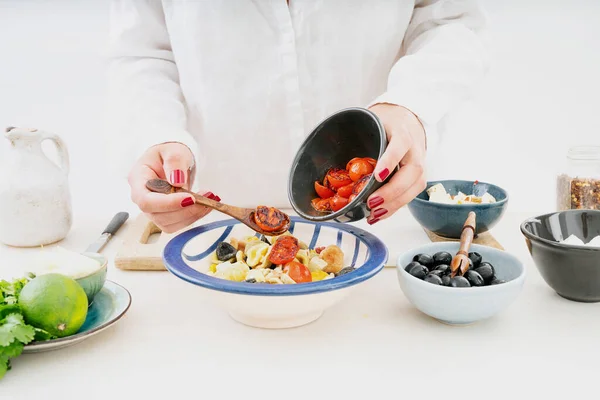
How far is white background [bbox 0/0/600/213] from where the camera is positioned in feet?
8.34

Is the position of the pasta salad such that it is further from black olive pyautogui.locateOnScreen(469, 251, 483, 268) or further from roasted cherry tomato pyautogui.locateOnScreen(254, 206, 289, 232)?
black olive pyautogui.locateOnScreen(469, 251, 483, 268)

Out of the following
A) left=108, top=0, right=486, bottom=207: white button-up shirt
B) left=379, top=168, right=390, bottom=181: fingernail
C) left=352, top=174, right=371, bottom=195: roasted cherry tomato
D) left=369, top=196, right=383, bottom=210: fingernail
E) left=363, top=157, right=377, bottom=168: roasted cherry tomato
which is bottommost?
left=369, top=196, right=383, bottom=210: fingernail

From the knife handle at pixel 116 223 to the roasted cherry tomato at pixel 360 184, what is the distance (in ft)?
2.29

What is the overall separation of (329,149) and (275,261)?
0.28 metres

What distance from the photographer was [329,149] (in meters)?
1.23

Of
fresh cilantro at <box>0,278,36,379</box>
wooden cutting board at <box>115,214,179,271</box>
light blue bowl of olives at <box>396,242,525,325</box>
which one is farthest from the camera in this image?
wooden cutting board at <box>115,214,179,271</box>

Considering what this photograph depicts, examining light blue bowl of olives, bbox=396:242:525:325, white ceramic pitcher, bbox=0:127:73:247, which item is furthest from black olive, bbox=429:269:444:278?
white ceramic pitcher, bbox=0:127:73:247

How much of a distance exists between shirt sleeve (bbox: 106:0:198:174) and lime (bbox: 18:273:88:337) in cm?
54

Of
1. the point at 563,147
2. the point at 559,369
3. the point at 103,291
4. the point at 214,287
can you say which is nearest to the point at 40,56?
the point at 103,291

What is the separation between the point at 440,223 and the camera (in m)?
Answer: 1.41

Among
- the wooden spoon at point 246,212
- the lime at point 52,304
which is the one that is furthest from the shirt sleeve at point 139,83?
the lime at point 52,304

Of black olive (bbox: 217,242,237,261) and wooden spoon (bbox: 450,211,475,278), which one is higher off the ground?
wooden spoon (bbox: 450,211,475,278)

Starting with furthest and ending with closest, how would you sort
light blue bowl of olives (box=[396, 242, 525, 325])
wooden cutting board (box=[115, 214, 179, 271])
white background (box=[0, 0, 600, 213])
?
white background (box=[0, 0, 600, 213]), wooden cutting board (box=[115, 214, 179, 271]), light blue bowl of olives (box=[396, 242, 525, 325])

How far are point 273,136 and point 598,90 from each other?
1.75 m
